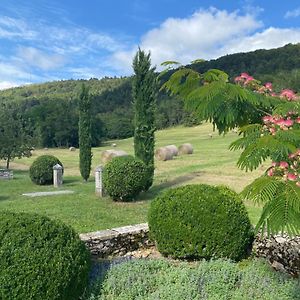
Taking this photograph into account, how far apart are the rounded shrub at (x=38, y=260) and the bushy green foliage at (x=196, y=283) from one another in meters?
0.57

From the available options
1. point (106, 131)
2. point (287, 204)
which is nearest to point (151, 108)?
point (287, 204)

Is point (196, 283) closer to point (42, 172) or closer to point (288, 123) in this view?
point (288, 123)

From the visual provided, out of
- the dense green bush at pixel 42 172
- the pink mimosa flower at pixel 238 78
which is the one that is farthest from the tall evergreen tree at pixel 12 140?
the pink mimosa flower at pixel 238 78

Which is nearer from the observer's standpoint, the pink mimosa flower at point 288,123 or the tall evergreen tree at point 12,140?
the pink mimosa flower at point 288,123

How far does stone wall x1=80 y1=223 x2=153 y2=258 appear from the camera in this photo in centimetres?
669

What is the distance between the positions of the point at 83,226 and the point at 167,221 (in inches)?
175

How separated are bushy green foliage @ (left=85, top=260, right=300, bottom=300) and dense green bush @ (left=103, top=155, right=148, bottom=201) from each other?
874 centimetres

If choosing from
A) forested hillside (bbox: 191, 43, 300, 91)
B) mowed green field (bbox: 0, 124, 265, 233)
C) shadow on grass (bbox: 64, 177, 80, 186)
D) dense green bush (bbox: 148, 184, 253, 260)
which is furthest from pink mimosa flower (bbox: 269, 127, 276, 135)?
forested hillside (bbox: 191, 43, 300, 91)

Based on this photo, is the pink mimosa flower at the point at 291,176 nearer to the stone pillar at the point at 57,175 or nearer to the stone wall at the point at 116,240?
the stone wall at the point at 116,240

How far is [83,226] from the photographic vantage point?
411 inches

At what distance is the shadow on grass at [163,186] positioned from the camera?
1605 cm

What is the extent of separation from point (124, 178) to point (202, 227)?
8.43 metres

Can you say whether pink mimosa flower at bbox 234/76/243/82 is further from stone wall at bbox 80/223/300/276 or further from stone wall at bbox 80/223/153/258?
stone wall at bbox 80/223/153/258

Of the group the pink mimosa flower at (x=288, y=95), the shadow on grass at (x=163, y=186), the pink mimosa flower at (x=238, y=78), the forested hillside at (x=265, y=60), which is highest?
the forested hillside at (x=265, y=60)
